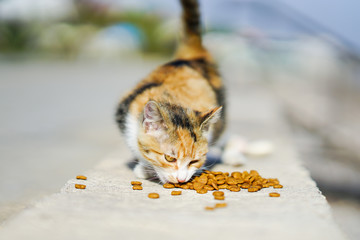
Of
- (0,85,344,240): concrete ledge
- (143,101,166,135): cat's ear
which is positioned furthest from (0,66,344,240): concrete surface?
(143,101,166,135): cat's ear

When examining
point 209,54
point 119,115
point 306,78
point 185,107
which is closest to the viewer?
point 185,107

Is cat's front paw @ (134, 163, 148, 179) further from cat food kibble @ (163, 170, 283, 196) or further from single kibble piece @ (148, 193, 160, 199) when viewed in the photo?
single kibble piece @ (148, 193, 160, 199)

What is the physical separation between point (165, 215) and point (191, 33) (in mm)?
2706

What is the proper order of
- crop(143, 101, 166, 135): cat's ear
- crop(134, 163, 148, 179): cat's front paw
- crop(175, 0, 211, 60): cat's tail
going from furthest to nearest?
crop(175, 0, 211, 60): cat's tail
crop(134, 163, 148, 179): cat's front paw
crop(143, 101, 166, 135): cat's ear

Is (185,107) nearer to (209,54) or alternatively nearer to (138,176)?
(138,176)

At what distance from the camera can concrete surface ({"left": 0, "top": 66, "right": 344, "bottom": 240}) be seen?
2104mm

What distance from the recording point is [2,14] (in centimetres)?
2062

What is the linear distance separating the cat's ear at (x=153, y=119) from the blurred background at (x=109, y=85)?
47.3 inches

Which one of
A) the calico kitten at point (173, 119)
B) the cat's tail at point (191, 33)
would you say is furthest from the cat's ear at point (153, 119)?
the cat's tail at point (191, 33)

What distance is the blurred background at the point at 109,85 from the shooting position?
484 centimetres

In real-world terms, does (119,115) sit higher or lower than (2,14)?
lower

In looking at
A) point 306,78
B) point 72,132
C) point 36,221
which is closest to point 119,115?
point 36,221

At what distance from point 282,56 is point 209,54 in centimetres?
822

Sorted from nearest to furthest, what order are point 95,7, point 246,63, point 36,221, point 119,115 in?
point 36,221, point 119,115, point 246,63, point 95,7
